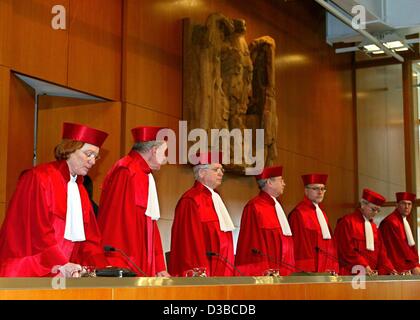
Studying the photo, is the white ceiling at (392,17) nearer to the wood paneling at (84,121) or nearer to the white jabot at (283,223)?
the white jabot at (283,223)

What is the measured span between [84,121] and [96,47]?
74cm

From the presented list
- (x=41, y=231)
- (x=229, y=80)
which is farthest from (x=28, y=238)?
(x=229, y=80)

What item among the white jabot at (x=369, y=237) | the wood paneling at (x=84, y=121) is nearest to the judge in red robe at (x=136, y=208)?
the wood paneling at (x=84, y=121)

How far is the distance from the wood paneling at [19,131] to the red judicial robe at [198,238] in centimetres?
156

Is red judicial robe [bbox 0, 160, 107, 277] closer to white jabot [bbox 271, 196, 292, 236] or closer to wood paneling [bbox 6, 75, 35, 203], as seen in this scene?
wood paneling [bbox 6, 75, 35, 203]

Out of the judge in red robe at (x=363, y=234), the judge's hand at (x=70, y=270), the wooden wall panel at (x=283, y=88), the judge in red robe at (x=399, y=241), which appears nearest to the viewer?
the judge's hand at (x=70, y=270)

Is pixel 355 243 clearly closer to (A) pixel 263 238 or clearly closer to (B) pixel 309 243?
(B) pixel 309 243

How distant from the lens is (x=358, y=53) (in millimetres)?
14000

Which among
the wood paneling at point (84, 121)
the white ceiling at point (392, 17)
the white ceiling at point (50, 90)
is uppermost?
the white ceiling at point (392, 17)

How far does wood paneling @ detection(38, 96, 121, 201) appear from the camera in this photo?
25.1ft

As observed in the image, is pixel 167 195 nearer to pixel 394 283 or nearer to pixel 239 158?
pixel 239 158

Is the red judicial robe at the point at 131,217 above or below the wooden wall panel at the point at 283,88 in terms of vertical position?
below

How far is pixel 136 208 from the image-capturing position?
5535 mm

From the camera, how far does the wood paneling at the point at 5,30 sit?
6.48 m
